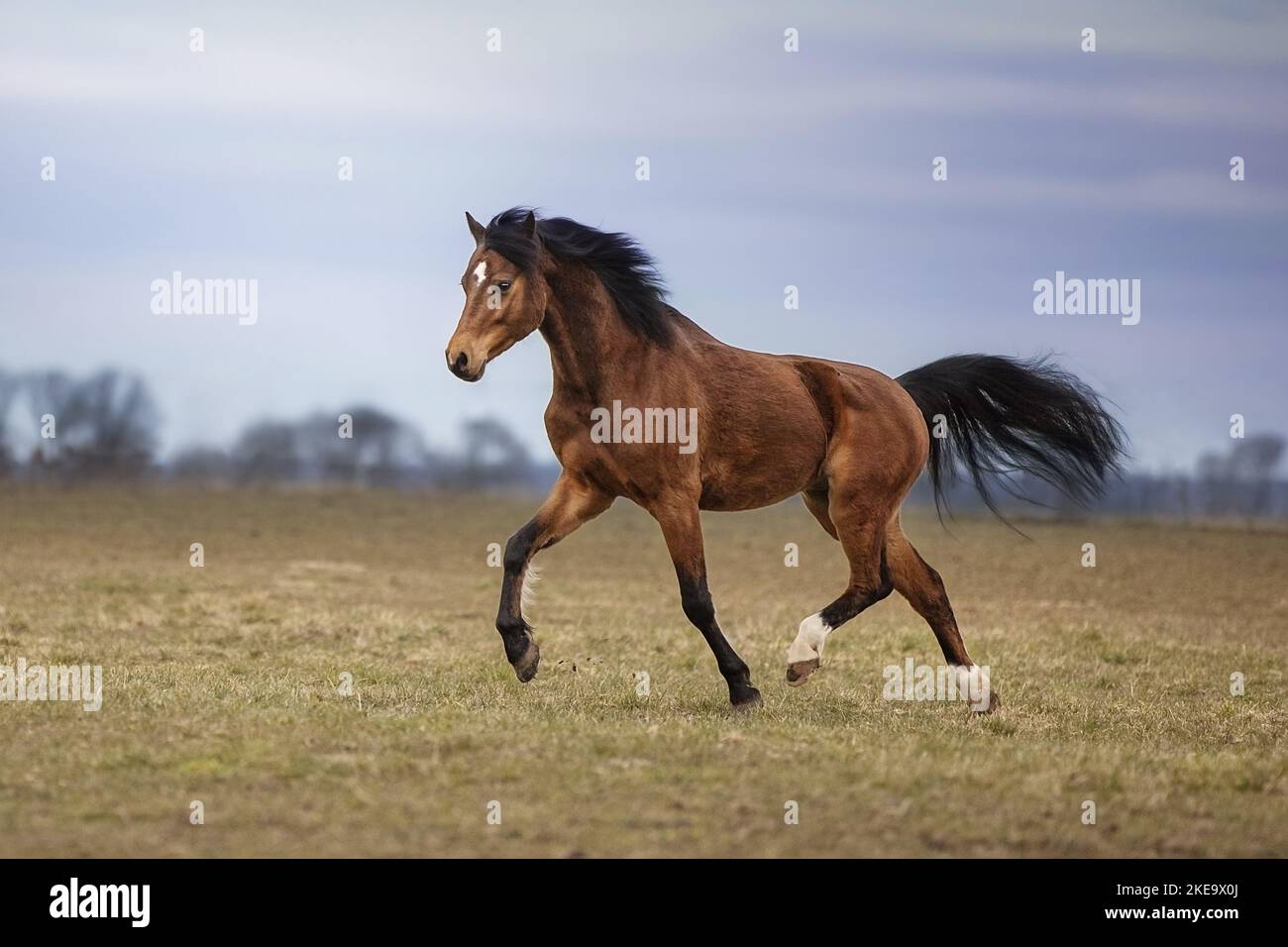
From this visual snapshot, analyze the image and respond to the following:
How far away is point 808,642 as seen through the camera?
9.54 meters

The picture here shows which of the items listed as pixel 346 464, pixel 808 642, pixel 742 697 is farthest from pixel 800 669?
pixel 346 464

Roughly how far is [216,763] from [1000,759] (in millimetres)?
4293

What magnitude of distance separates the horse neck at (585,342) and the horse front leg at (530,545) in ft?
2.22

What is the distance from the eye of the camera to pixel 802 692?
1117 cm

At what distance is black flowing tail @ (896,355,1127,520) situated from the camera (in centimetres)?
1185

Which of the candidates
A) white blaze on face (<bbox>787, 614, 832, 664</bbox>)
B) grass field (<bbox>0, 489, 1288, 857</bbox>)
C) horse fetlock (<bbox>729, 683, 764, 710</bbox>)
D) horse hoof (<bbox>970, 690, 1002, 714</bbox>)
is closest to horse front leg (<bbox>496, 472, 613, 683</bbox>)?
grass field (<bbox>0, 489, 1288, 857</bbox>)

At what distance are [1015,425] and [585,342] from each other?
4331 mm

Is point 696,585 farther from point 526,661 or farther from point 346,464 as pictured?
point 346,464

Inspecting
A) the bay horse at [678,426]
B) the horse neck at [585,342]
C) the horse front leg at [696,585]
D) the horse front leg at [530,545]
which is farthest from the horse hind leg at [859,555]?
the horse neck at [585,342]

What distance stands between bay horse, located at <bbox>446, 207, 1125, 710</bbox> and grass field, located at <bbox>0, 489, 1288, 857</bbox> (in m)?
0.92

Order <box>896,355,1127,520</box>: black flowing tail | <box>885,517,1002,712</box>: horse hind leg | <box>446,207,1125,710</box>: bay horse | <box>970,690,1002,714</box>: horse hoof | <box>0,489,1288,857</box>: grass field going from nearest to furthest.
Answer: <box>0,489,1288,857</box>: grass field < <box>446,207,1125,710</box>: bay horse < <box>970,690,1002,714</box>: horse hoof < <box>885,517,1002,712</box>: horse hind leg < <box>896,355,1127,520</box>: black flowing tail

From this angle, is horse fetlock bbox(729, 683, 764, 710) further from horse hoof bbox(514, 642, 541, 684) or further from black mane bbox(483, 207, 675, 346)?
black mane bbox(483, 207, 675, 346)

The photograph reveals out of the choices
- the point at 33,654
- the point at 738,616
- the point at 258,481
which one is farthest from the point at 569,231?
the point at 258,481
